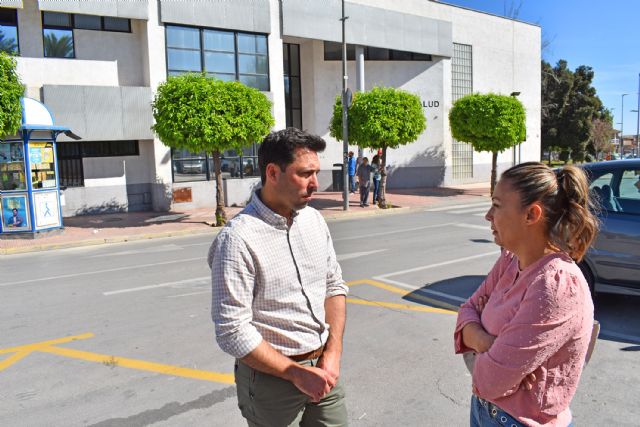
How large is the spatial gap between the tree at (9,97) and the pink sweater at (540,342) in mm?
13615

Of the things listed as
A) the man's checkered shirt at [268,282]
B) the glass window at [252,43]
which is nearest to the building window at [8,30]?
the glass window at [252,43]

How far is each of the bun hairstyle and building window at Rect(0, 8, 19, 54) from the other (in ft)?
62.2

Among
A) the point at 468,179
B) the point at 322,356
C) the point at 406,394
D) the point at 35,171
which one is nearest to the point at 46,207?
the point at 35,171

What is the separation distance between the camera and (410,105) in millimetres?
19094

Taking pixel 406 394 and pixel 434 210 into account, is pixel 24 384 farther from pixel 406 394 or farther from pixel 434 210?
pixel 434 210

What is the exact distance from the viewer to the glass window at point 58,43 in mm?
17641

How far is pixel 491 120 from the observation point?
74.1ft

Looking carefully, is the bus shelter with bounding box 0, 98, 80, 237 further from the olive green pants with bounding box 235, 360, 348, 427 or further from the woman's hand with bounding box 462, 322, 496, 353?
the woman's hand with bounding box 462, 322, 496, 353

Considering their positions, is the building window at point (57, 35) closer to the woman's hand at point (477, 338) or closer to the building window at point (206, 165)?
the building window at point (206, 165)

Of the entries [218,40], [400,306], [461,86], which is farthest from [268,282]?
[461,86]

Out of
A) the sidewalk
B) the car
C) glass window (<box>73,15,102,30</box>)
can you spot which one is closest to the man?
the car

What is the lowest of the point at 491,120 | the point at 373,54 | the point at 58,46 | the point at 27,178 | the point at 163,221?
the point at 163,221

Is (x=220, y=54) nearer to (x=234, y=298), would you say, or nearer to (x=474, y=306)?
(x=234, y=298)

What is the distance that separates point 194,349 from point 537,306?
13.7ft
